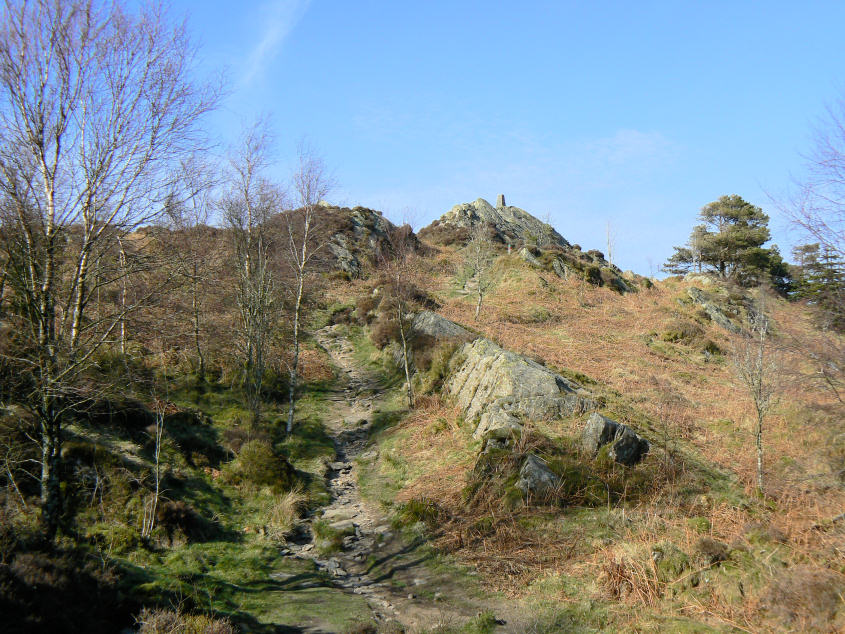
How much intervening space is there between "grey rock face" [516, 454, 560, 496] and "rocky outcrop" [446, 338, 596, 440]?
1.40 meters

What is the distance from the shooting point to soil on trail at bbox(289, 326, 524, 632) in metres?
8.50

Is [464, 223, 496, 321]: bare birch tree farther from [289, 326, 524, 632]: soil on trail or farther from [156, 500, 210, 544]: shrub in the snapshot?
[156, 500, 210, 544]: shrub

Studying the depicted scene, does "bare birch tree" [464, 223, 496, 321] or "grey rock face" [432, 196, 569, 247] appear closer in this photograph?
"bare birch tree" [464, 223, 496, 321]

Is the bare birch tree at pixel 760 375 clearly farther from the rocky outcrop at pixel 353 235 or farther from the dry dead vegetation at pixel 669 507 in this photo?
the rocky outcrop at pixel 353 235

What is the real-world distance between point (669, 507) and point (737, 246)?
45759 mm

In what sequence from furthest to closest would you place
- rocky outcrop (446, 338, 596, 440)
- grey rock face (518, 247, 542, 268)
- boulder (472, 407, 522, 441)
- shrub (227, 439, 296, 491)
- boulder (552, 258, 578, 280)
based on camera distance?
grey rock face (518, 247, 542, 268)
boulder (552, 258, 578, 280)
rocky outcrop (446, 338, 596, 440)
shrub (227, 439, 296, 491)
boulder (472, 407, 522, 441)

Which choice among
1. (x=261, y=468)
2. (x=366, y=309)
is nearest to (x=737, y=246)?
(x=366, y=309)

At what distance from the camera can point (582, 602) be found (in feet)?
26.1

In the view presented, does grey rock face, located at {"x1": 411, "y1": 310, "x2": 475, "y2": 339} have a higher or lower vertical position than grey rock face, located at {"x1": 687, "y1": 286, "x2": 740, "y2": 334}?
lower

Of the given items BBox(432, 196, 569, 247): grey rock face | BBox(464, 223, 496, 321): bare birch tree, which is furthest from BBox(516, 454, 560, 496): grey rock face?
BBox(432, 196, 569, 247): grey rock face

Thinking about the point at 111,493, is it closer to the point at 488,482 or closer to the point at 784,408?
the point at 488,482

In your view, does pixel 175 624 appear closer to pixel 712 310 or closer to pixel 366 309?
pixel 366 309

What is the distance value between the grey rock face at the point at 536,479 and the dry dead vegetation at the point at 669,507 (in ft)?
1.18

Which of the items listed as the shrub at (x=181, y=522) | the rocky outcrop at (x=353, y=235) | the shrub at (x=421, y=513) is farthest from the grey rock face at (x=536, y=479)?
the rocky outcrop at (x=353, y=235)
